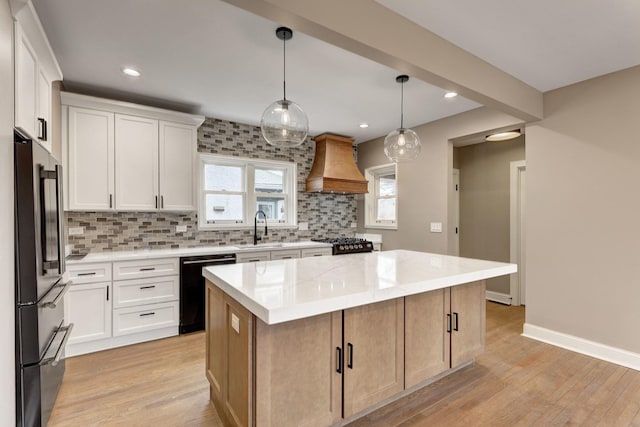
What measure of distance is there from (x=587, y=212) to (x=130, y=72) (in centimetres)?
451

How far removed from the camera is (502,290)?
4562 millimetres

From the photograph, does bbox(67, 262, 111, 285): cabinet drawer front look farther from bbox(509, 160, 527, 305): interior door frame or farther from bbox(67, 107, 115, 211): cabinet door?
bbox(509, 160, 527, 305): interior door frame

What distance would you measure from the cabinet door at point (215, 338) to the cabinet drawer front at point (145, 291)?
1.43m

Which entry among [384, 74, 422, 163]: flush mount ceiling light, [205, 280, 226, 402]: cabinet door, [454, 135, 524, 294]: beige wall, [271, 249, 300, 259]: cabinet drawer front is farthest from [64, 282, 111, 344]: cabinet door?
[454, 135, 524, 294]: beige wall

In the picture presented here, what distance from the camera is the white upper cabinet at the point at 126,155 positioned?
303 cm

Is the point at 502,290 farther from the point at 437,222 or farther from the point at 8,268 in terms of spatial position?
the point at 8,268

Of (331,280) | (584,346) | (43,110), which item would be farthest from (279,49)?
(584,346)

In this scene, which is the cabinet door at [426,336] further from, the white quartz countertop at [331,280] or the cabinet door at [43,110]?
the cabinet door at [43,110]

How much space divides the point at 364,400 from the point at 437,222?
2.94 meters

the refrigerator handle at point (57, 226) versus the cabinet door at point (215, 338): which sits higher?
the refrigerator handle at point (57, 226)

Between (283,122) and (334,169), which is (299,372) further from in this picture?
(334,169)

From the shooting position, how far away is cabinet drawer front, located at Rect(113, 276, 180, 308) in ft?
9.93

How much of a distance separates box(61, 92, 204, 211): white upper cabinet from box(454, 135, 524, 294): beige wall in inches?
163

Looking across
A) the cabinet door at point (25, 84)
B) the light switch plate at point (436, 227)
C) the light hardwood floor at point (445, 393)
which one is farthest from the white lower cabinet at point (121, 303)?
the light switch plate at point (436, 227)
